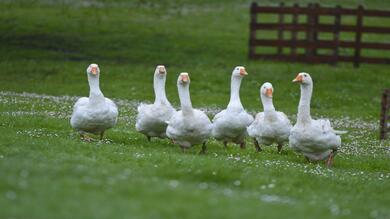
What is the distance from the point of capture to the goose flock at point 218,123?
15.5 meters

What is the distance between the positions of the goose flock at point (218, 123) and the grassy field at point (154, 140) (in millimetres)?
369

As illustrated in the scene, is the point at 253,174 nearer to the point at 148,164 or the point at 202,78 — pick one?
the point at 148,164

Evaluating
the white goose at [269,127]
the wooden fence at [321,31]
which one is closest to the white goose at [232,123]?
the white goose at [269,127]

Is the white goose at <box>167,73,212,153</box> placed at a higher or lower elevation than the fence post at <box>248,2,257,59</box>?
lower

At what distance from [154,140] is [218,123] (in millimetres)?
2050

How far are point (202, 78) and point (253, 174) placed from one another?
17507 mm

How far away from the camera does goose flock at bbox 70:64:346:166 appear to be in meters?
15.5

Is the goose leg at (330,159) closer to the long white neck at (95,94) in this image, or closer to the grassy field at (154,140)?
the grassy field at (154,140)

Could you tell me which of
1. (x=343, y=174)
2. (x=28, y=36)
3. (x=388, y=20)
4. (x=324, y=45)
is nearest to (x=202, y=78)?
(x=324, y=45)

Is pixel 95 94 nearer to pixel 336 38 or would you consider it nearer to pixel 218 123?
pixel 218 123

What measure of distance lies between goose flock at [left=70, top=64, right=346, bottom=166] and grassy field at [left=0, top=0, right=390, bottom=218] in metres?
0.37

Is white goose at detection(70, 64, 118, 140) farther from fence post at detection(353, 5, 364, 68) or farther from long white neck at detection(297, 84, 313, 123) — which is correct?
fence post at detection(353, 5, 364, 68)

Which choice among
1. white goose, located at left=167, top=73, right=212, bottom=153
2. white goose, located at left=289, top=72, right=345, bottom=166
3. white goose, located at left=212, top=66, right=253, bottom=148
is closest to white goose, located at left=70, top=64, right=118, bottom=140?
white goose, located at left=167, top=73, right=212, bottom=153

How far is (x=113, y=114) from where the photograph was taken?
16.7 metres
